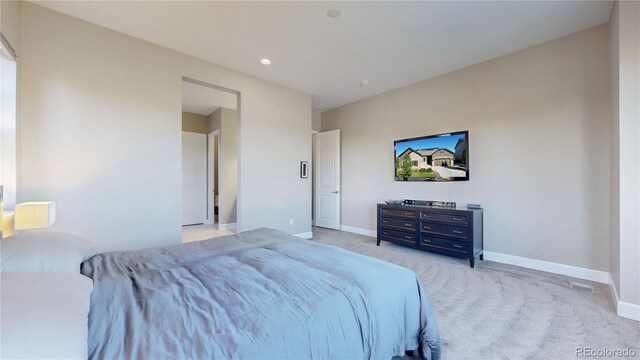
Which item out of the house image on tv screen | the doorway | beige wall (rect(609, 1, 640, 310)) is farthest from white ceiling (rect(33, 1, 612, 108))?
the doorway

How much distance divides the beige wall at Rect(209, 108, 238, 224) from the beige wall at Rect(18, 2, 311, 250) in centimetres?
→ 211

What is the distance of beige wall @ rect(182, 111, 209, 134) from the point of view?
618 centimetres

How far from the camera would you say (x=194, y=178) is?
6.39 metres

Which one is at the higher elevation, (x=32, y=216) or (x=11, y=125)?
(x=11, y=125)

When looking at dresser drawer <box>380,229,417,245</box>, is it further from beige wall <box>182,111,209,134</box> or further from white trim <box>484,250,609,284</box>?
beige wall <box>182,111,209,134</box>

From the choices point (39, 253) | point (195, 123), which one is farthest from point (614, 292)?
point (195, 123)

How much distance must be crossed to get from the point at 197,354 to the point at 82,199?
9.67ft

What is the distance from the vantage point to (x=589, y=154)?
293 cm

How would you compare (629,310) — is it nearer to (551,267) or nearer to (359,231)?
(551,267)

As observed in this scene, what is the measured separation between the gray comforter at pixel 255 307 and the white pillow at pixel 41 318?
130mm

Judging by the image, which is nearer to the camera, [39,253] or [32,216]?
[39,253]

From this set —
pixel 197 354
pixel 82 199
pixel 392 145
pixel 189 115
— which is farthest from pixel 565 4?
pixel 189 115

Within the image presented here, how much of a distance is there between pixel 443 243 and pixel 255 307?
10.6 ft
